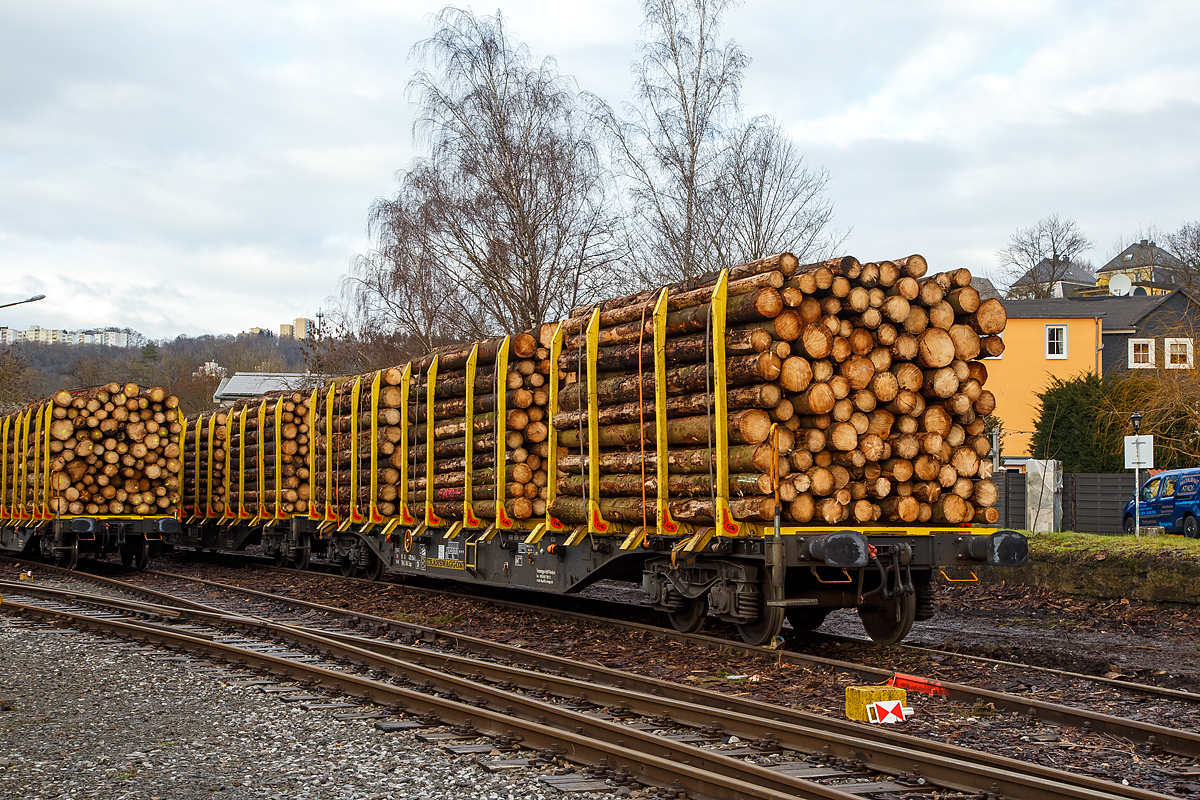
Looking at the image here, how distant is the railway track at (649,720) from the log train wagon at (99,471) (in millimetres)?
8384

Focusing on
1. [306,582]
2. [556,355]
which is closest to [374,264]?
[306,582]

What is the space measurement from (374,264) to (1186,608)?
21319 mm

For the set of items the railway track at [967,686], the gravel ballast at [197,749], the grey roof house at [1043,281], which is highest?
the grey roof house at [1043,281]

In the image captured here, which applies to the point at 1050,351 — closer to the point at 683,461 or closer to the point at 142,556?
the point at 142,556

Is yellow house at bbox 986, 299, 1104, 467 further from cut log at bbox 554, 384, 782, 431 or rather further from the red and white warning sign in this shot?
the red and white warning sign

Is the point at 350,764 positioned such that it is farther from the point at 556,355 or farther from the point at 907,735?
the point at 556,355

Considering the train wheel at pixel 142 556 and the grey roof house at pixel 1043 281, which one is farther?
the grey roof house at pixel 1043 281

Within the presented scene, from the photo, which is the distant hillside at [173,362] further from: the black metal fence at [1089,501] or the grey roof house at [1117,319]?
the black metal fence at [1089,501]

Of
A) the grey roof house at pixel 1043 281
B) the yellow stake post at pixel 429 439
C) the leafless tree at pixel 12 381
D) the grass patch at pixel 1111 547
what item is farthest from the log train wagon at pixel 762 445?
the grey roof house at pixel 1043 281

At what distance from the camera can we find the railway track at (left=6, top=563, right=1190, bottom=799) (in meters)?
5.06

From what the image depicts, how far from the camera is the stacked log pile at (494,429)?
11766mm

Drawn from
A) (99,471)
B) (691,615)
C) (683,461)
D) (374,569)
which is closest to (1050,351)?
(374,569)

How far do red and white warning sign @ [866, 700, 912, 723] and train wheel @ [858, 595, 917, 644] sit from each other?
8.41ft

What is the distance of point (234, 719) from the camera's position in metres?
6.61
